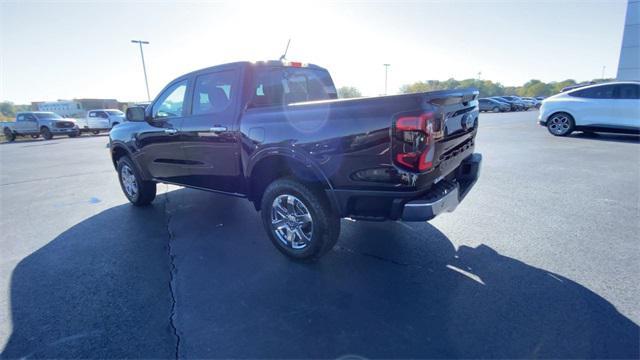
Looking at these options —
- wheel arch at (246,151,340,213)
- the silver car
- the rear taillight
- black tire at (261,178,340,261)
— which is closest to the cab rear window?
wheel arch at (246,151,340,213)

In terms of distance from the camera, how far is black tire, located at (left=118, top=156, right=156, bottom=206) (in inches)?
199

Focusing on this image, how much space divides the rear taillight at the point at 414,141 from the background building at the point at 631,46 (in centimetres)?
3554

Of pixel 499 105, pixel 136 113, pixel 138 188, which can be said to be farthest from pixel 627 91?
pixel 499 105

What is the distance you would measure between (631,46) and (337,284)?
121 feet

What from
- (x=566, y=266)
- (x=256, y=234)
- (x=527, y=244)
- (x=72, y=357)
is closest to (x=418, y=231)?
(x=527, y=244)

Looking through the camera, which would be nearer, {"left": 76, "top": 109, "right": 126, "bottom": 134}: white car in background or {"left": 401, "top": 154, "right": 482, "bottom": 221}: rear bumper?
{"left": 401, "top": 154, "right": 482, "bottom": 221}: rear bumper

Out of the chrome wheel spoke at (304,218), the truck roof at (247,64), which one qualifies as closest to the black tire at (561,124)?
the truck roof at (247,64)

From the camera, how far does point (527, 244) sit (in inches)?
134

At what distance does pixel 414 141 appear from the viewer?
7.70 ft

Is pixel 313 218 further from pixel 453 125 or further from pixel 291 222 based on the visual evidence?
pixel 453 125

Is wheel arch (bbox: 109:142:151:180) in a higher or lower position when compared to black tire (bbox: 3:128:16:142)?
higher

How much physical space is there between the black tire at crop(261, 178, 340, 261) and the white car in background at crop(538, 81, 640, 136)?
10486mm

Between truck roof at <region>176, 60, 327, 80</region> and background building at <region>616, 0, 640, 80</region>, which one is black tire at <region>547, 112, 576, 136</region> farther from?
background building at <region>616, 0, 640, 80</region>

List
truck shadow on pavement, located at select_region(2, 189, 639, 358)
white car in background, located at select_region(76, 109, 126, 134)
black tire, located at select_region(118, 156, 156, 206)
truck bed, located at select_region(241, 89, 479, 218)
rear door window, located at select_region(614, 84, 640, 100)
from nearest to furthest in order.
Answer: truck shadow on pavement, located at select_region(2, 189, 639, 358) → truck bed, located at select_region(241, 89, 479, 218) → black tire, located at select_region(118, 156, 156, 206) → rear door window, located at select_region(614, 84, 640, 100) → white car in background, located at select_region(76, 109, 126, 134)
